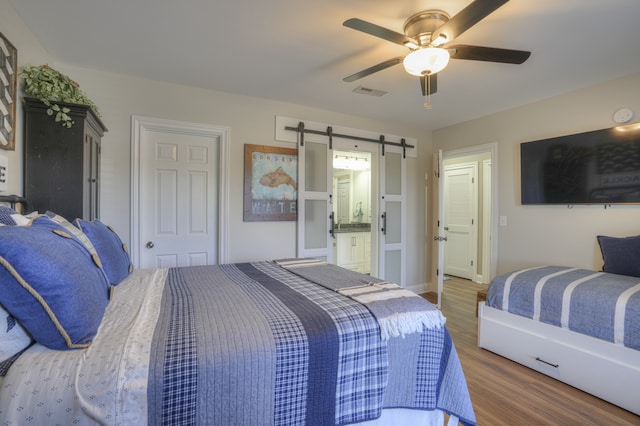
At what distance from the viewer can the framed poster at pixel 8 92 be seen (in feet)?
5.56

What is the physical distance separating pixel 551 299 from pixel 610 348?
41 cm

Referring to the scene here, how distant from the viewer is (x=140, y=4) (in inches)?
71.0

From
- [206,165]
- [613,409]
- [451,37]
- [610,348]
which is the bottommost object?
[613,409]

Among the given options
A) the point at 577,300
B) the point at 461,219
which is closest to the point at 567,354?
the point at 577,300

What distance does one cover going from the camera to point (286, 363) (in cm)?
106

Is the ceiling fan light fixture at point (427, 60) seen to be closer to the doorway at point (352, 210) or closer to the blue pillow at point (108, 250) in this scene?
the blue pillow at point (108, 250)

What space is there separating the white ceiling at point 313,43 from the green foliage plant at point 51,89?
0.37 meters

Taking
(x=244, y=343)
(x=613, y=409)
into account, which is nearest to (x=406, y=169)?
(x=613, y=409)

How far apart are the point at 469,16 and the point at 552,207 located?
2636 millimetres

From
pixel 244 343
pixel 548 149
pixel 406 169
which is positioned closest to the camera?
pixel 244 343

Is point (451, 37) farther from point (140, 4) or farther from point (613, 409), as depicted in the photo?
point (613, 409)

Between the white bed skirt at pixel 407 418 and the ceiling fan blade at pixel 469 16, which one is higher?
the ceiling fan blade at pixel 469 16

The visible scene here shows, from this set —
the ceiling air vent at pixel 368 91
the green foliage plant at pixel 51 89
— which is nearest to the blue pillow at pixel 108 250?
the green foliage plant at pixel 51 89

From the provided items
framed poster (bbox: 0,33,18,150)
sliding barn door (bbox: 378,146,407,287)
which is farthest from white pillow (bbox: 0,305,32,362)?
sliding barn door (bbox: 378,146,407,287)
